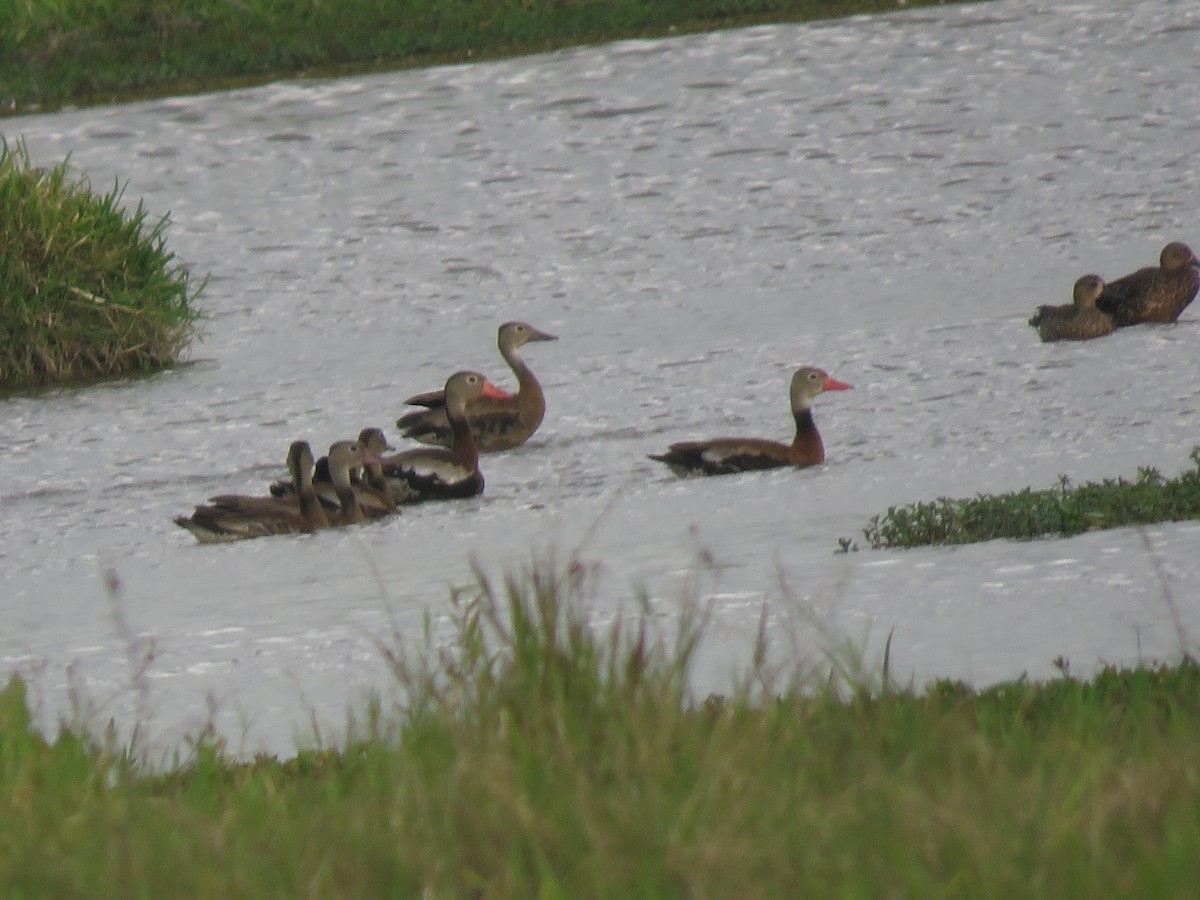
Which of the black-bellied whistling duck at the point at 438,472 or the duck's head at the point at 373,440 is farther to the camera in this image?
the duck's head at the point at 373,440

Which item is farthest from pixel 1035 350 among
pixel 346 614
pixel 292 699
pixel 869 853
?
pixel 869 853

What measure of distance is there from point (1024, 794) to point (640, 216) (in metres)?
20.9

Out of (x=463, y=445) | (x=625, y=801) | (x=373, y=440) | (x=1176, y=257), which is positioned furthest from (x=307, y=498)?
(x=625, y=801)

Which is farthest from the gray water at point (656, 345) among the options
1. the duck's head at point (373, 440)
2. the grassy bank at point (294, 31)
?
the grassy bank at point (294, 31)

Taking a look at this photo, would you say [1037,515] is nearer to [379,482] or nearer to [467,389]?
[379,482]

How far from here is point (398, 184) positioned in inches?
1092

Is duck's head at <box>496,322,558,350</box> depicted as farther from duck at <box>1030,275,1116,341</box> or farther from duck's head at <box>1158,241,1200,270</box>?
duck's head at <box>1158,241,1200,270</box>

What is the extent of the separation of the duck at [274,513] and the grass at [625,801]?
5881 millimetres

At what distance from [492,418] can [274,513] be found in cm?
277

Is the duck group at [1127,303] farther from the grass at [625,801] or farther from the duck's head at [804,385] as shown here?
the grass at [625,801]

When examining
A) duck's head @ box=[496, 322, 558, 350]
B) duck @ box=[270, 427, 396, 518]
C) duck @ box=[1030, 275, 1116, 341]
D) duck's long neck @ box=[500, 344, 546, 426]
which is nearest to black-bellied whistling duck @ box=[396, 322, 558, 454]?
duck's long neck @ box=[500, 344, 546, 426]

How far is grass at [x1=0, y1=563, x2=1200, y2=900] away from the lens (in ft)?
12.3

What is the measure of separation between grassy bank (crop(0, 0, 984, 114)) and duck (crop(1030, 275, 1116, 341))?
1932cm

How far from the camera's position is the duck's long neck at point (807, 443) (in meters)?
12.5
